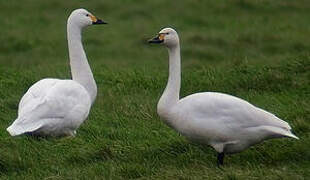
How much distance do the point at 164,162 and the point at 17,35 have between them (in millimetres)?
8849

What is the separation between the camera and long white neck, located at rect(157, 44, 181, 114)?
691 centimetres

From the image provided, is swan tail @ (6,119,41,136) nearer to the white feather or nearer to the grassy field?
the grassy field

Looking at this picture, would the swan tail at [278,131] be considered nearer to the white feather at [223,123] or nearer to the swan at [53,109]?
the white feather at [223,123]

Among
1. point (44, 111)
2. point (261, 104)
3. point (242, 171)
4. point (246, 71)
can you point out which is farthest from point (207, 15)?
point (242, 171)

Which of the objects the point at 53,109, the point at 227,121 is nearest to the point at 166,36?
the point at 227,121

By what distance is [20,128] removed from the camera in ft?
23.2

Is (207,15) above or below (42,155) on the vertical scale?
below

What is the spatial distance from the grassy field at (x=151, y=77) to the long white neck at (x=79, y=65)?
298mm

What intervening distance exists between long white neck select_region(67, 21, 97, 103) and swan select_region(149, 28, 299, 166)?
173 centimetres

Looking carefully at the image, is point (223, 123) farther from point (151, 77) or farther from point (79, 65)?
point (151, 77)

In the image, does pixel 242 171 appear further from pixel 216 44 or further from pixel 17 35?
pixel 17 35

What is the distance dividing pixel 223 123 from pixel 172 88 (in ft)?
2.33

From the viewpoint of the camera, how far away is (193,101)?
6785mm

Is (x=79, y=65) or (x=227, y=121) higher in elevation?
(x=227, y=121)
